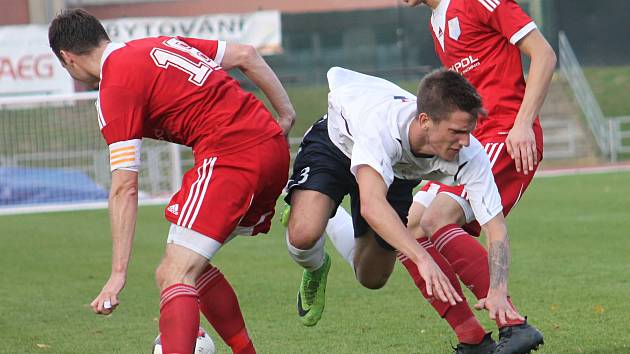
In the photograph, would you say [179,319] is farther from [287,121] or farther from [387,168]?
[287,121]

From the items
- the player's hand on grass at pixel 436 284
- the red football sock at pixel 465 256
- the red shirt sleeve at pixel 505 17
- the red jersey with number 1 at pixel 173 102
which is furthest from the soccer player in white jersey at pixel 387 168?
the red shirt sleeve at pixel 505 17

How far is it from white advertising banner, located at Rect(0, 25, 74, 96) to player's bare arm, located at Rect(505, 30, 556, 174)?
22627 mm

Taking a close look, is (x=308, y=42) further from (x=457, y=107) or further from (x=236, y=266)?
(x=457, y=107)

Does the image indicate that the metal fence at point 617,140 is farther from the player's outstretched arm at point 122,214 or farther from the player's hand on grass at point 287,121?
the player's outstretched arm at point 122,214

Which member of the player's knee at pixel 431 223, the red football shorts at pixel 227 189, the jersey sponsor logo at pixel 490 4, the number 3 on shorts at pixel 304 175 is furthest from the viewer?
the number 3 on shorts at pixel 304 175

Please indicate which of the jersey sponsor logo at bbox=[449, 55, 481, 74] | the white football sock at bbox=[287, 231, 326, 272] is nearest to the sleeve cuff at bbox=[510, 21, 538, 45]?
the jersey sponsor logo at bbox=[449, 55, 481, 74]

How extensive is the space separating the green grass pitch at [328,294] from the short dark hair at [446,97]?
5.87 ft

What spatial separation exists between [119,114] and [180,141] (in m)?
0.48

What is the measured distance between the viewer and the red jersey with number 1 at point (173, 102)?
5234 millimetres

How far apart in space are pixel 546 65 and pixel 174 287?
7.40 ft

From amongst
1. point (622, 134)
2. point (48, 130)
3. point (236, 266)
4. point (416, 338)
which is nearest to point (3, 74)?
point (48, 130)

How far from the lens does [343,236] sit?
719cm

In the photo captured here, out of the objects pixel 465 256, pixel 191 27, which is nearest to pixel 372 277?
pixel 465 256

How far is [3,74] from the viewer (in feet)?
92.7
